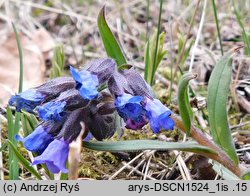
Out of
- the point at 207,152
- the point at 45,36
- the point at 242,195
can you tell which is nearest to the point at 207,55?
the point at 45,36

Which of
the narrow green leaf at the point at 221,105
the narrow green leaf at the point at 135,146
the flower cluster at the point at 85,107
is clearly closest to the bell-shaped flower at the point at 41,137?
the flower cluster at the point at 85,107

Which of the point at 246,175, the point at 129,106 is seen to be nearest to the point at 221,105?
the point at 246,175

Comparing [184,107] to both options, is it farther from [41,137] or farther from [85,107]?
[41,137]

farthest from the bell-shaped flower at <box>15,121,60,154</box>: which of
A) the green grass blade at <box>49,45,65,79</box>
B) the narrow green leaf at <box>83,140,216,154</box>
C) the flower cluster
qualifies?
the green grass blade at <box>49,45,65,79</box>

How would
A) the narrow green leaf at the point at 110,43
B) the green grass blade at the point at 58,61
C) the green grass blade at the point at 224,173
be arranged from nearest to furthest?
the green grass blade at the point at 224,173 → the narrow green leaf at the point at 110,43 → the green grass blade at the point at 58,61

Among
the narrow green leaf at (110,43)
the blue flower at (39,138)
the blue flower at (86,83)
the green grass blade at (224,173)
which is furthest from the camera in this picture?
the narrow green leaf at (110,43)

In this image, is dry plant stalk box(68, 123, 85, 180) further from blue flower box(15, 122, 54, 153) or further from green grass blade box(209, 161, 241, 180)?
green grass blade box(209, 161, 241, 180)

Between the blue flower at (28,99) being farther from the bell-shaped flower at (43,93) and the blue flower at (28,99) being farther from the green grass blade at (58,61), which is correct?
the green grass blade at (58,61)
